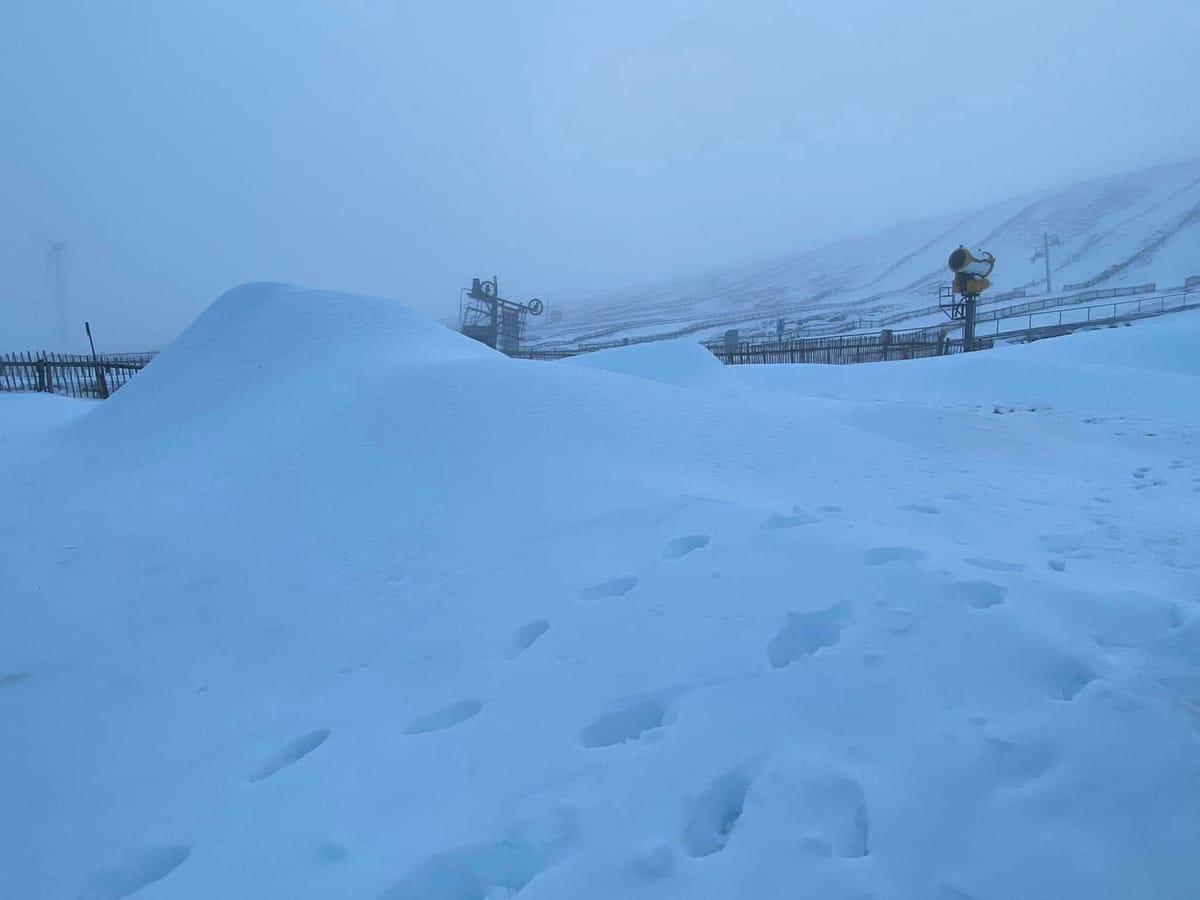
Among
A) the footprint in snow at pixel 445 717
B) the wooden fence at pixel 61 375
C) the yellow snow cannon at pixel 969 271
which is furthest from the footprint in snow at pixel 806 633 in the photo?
the wooden fence at pixel 61 375

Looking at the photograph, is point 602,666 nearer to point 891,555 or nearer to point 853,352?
point 891,555

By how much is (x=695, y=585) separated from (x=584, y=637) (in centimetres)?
63

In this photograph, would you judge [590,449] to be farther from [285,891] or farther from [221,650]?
[285,891]

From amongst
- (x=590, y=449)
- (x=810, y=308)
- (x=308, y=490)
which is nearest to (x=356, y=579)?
(x=308, y=490)

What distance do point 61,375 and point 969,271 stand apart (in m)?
Answer: 25.4

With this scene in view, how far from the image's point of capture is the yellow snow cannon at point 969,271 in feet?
60.1

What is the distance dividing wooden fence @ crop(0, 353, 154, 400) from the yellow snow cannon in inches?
894

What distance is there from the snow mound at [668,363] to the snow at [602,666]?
221 inches

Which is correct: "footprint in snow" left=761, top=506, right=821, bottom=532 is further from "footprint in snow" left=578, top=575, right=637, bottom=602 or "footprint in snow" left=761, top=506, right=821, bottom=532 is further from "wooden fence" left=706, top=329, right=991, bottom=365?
"wooden fence" left=706, top=329, right=991, bottom=365

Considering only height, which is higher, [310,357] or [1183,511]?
[310,357]

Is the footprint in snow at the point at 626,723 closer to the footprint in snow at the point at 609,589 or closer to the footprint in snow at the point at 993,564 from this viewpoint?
the footprint in snow at the point at 609,589

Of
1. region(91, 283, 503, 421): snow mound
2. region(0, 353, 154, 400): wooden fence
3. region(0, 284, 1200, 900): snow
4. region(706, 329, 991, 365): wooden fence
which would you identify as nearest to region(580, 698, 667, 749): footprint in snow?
region(0, 284, 1200, 900): snow

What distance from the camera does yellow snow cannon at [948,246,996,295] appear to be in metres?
18.3

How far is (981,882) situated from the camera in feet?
6.48
